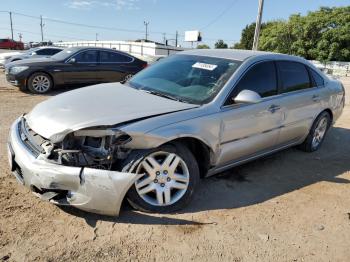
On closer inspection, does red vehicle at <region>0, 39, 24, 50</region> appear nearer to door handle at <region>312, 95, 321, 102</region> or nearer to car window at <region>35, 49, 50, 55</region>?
car window at <region>35, 49, 50, 55</region>

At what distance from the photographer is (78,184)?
3045 millimetres

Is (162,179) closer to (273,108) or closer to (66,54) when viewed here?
(273,108)

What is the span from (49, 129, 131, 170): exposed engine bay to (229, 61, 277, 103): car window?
1479 mm

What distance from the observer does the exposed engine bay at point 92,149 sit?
A: 311 centimetres

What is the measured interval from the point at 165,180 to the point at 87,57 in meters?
8.04

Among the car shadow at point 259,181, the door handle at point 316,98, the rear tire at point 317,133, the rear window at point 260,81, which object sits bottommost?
the car shadow at point 259,181

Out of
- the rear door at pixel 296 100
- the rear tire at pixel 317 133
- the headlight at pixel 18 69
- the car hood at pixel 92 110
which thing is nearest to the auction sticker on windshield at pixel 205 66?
the car hood at pixel 92 110

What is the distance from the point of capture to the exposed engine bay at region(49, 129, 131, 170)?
122 inches

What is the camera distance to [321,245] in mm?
3309

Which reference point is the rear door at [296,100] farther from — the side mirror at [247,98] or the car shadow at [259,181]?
the side mirror at [247,98]

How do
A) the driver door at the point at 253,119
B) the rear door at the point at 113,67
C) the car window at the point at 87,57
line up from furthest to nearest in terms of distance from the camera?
the rear door at the point at 113,67 < the car window at the point at 87,57 < the driver door at the point at 253,119

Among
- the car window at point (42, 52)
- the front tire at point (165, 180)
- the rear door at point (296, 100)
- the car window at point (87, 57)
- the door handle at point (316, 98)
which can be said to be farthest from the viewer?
the car window at point (42, 52)

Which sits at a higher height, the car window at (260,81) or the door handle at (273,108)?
the car window at (260,81)

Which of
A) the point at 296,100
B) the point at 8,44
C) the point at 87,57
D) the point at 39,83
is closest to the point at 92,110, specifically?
the point at 296,100
